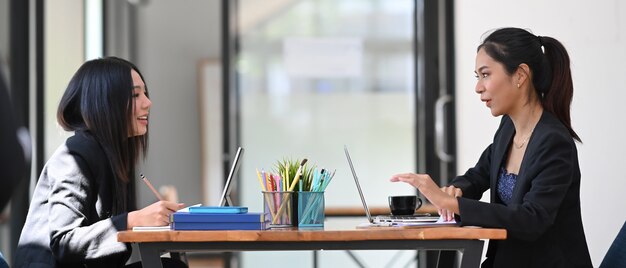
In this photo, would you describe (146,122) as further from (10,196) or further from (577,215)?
(10,196)

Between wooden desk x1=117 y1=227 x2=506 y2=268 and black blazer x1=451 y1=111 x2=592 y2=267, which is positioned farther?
black blazer x1=451 y1=111 x2=592 y2=267

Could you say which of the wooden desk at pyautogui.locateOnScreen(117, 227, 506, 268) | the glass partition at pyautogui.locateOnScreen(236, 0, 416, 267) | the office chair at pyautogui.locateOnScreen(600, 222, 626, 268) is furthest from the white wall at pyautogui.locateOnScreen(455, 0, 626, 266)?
the glass partition at pyautogui.locateOnScreen(236, 0, 416, 267)

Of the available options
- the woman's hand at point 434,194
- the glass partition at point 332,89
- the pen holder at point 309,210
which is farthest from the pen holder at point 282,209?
the glass partition at point 332,89

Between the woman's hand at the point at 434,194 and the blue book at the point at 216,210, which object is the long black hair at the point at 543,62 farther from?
the blue book at the point at 216,210

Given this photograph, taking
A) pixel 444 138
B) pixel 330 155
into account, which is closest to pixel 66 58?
pixel 330 155

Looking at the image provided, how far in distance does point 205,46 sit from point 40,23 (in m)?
4.50

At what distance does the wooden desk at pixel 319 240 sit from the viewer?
2270 mm

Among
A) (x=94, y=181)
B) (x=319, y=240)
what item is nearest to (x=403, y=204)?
(x=319, y=240)

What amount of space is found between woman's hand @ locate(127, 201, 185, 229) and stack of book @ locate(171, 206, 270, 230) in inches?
4.1

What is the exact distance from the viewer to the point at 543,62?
9.07ft

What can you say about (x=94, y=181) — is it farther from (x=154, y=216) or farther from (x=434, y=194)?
(x=434, y=194)

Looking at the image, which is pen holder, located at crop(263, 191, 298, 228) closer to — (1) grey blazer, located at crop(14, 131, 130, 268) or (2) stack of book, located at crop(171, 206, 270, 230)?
(2) stack of book, located at crop(171, 206, 270, 230)

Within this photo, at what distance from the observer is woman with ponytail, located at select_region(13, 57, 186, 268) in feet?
8.30

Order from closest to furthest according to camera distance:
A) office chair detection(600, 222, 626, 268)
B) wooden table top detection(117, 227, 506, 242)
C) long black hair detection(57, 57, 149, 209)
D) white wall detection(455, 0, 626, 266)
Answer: wooden table top detection(117, 227, 506, 242) < office chair detection(600, 222, 626, 268) < long black hair detection(57, 57, 149, 209) < white wall detection(455, 0, 626, 266)
